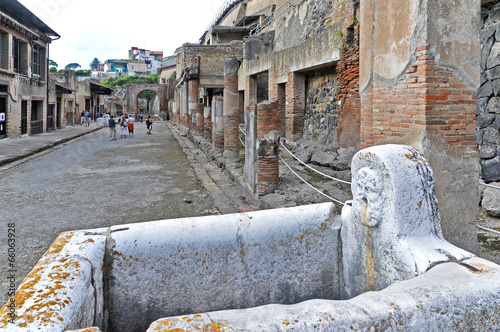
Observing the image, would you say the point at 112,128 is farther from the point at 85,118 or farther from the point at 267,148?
the point at 267,148

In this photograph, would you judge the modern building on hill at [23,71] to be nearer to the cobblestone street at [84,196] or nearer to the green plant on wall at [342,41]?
the cobblestone street at [84,196]

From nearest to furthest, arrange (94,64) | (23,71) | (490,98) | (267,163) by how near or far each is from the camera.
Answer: (490,98) < (267,163) < (23,71) < (94,64)

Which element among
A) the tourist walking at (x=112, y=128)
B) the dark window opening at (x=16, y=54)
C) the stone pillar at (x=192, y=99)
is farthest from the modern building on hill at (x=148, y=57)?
the tourist walking at (x=112, y=128)

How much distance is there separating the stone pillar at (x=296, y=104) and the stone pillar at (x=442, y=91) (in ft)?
25.3

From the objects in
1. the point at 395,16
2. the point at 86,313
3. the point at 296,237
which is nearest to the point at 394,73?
the point at 395,16

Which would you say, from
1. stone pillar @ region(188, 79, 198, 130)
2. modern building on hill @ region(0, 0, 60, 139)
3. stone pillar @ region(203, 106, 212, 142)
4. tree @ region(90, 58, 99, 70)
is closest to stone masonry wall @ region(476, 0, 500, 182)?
stone pillar @ region(203, 106, 212, 142)

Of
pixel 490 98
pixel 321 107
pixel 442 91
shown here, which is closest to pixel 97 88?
pixel 321 107

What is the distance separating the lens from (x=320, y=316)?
4.50 feet

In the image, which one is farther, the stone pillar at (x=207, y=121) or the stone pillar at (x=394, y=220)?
Result: the stone pillar at (x=207, y=121)

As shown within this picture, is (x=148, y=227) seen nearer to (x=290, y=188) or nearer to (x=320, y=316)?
(x=320, y=316)

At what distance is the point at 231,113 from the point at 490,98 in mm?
6282

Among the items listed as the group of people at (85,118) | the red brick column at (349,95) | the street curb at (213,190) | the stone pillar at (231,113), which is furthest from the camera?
the group of people at (85,118)

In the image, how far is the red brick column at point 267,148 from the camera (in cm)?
631

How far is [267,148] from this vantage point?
6.45m
